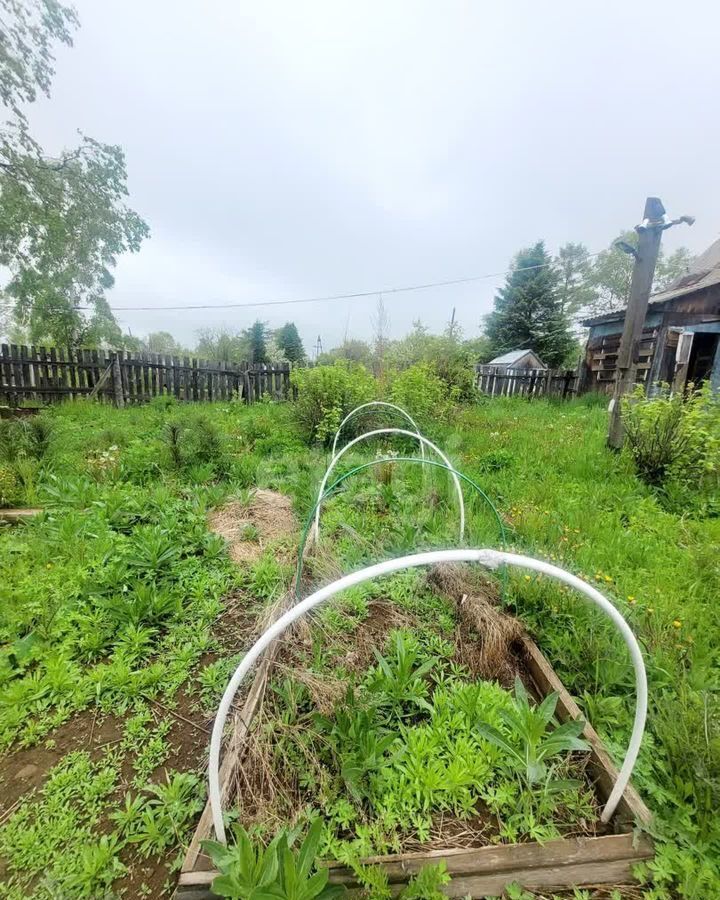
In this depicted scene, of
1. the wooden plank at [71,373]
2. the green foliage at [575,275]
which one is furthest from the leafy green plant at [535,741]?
the green foliage at [575,275]

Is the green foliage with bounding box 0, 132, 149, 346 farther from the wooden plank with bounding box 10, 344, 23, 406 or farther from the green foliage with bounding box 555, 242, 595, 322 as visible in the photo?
the green foliage with bounding box 555, 242, 595, 322

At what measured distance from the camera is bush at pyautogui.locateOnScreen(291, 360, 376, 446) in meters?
6.00

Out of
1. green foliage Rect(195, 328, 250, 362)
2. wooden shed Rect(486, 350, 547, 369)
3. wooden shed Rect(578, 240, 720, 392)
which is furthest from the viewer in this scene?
green foliage Rect(195, 328, 250, 362)

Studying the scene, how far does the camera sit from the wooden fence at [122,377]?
320 inches

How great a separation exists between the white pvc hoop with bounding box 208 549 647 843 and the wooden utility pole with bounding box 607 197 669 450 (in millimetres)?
4218

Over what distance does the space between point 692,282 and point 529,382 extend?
4.81 meters

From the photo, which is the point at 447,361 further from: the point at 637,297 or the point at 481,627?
the point at 481,627

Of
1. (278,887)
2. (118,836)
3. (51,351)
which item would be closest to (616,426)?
(278,887)

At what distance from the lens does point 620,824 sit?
1.23m

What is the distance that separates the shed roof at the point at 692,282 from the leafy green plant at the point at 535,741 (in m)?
8.74

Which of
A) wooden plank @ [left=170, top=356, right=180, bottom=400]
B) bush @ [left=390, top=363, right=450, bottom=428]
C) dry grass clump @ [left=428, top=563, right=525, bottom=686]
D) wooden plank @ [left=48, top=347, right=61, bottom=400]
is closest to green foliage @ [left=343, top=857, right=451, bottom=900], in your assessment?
dry grass clump @ [left=428, top=563, right=525, bottom=686]

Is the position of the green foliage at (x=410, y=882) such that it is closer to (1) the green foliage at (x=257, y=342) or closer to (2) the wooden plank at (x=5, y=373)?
(2) the wooden plank at (x=5, y=373)

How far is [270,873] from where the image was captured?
1002 millimetres

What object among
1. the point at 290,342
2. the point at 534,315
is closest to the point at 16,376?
the point at 290,342
